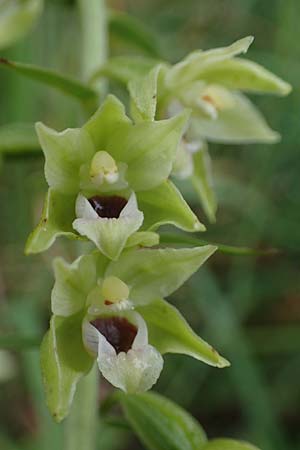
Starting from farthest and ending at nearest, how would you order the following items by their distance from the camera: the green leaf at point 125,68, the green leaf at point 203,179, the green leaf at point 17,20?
the green leaf at point 17,20
the green leaf at point 203,179
the green leaf at point 125,68

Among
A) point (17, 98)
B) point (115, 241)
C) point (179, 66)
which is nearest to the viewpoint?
point (115, 241)

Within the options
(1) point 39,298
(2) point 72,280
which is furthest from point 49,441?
(2) point 72,280

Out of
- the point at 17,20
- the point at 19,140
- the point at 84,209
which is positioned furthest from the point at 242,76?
the point at 17,20

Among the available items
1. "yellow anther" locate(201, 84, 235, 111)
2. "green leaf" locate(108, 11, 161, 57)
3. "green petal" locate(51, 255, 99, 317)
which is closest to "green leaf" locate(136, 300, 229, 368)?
"green petal" locate(51, 255, 99, 317)

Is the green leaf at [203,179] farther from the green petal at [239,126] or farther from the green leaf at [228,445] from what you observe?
the green leaf at [228,445]

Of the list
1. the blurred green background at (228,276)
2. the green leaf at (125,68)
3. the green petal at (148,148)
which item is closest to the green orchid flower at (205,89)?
the green leaf at (125,68)

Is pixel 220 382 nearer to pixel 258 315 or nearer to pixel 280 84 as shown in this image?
pixel 258 315

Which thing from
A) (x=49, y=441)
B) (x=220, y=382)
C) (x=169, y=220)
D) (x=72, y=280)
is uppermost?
(x=169, y=220)
